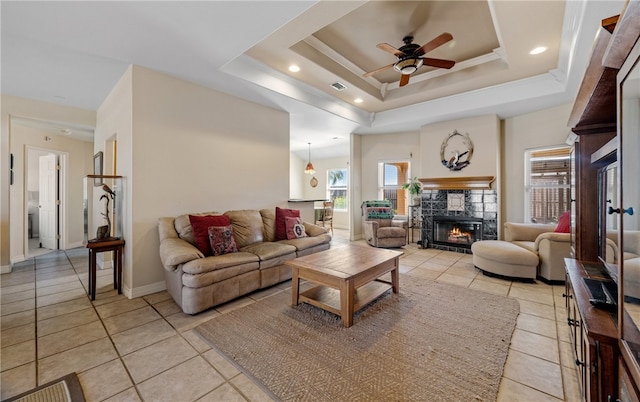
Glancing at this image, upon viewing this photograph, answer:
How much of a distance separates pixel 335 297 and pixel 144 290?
2.31 metres

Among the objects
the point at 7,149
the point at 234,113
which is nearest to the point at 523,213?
the point at 234,113

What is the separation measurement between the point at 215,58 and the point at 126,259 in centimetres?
265

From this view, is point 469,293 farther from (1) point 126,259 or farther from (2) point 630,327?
(1) point 126,259

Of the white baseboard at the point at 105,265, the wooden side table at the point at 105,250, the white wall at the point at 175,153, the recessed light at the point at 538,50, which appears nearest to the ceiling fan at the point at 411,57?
the recessed light at the point at 538,50

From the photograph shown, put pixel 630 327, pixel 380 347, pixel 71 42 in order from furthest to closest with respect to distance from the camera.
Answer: pixel 71 42
pixel 380 347
pixel 630 327

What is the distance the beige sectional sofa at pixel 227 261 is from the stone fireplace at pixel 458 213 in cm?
279

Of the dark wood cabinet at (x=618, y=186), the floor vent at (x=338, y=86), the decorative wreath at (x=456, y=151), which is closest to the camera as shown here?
the dark wood cabinet at (x=618, y=186)

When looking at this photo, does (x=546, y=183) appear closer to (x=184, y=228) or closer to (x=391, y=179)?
(x=391, y=179)

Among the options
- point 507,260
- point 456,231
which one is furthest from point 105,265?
point 456,231

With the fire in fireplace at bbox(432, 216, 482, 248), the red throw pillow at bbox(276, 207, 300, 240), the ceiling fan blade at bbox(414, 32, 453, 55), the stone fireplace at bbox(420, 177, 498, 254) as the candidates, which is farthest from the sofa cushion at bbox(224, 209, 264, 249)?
the fire in fireplace at bbox(432, 216, 482, 248)

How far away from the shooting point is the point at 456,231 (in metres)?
5.37

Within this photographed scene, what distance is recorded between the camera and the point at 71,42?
8.62 feet

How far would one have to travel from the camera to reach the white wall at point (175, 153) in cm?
312

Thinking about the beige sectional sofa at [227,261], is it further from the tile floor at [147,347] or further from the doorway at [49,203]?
the doorway at [49,203]
